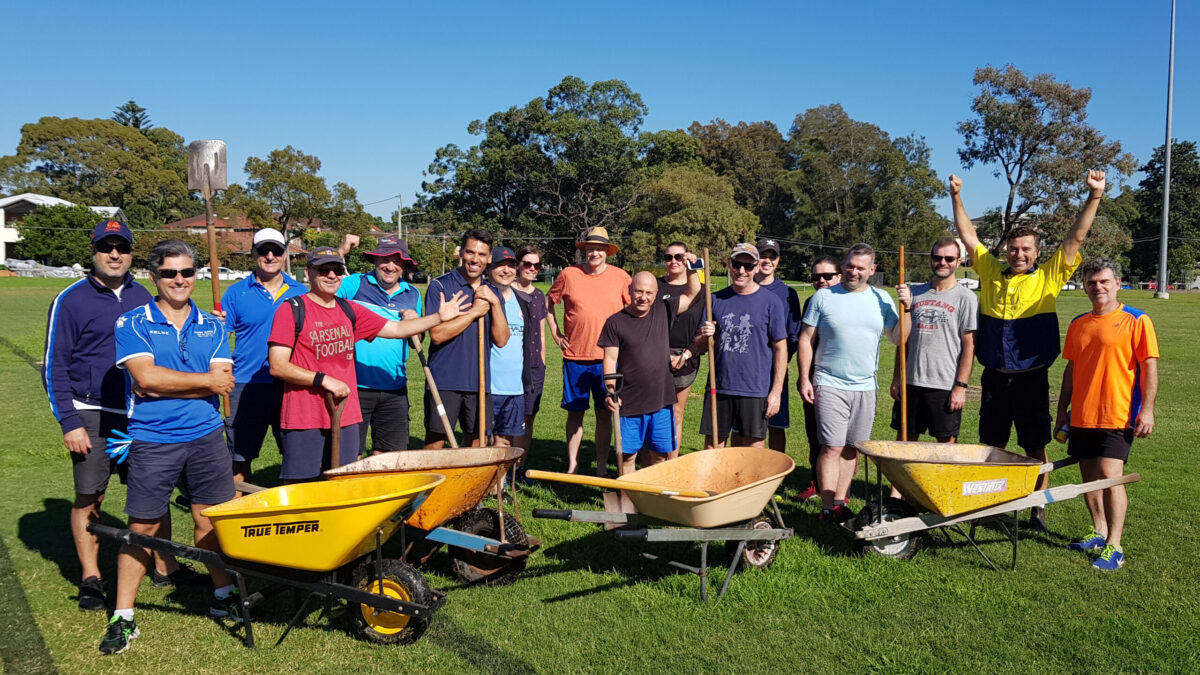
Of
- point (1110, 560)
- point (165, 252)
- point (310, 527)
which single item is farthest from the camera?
point (1110, 560)

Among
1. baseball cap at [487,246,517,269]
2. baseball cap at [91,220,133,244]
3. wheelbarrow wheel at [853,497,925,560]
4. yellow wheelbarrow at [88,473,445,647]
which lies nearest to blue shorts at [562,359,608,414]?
baseball cap at [487,246,517,269]

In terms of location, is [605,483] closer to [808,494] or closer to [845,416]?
[845,416]

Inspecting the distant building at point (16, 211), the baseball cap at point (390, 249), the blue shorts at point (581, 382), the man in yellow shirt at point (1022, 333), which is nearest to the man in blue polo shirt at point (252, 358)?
the baseball cap at point (390, 249)

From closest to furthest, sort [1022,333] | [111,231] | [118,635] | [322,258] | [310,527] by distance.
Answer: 1. [310,527]
2. [118,635]
3. [111,231]
4. [322,258]
5. [1022,333]

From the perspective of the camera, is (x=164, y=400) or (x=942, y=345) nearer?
(x=164, y=400)

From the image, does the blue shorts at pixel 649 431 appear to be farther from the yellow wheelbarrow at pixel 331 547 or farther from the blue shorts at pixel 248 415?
the blue shorts at pixel 248 415

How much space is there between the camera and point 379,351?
5.15m

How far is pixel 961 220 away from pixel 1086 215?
837mm

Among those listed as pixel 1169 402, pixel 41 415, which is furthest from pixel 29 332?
pixel 1169 402

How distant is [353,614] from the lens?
12.6ft

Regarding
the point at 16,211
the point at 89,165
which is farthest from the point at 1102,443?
the point at 89,165

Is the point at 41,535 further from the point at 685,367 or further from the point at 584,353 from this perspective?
the point at 685,367

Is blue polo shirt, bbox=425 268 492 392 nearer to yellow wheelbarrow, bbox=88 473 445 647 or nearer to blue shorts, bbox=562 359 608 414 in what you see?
blue shorts, bbox=562 359 608 414

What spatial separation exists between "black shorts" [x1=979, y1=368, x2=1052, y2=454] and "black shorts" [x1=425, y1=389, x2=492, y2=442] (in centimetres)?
356
